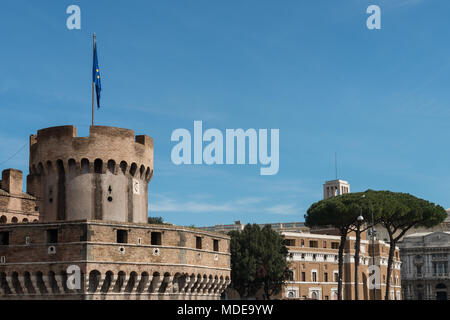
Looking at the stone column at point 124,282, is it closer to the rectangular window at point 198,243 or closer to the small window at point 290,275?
the rectangular window at point 198,243

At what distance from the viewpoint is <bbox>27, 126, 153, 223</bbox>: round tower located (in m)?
50.5

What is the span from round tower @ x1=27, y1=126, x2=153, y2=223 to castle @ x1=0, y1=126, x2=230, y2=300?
0.08 metres

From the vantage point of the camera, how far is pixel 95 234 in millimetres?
45375

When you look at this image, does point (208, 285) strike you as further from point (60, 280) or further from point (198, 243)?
point (60, 280)

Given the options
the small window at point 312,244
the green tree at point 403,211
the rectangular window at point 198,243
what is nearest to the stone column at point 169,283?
the rectangular window at point 198,243

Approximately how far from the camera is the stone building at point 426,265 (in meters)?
126

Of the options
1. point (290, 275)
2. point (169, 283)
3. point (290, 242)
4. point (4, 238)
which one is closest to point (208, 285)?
point (169, 283)

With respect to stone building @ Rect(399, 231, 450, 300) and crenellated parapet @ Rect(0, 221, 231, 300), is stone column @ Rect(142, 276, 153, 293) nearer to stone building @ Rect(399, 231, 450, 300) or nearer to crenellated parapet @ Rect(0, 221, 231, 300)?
crenellated parapet @ Rect(0, 221, 231, 300)

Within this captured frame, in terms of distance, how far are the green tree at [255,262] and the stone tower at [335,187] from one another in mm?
82891

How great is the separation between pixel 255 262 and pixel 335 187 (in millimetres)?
87800

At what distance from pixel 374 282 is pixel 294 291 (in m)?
21.2

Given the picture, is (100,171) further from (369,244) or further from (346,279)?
(369,244)

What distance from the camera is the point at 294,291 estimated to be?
93.8 metres
